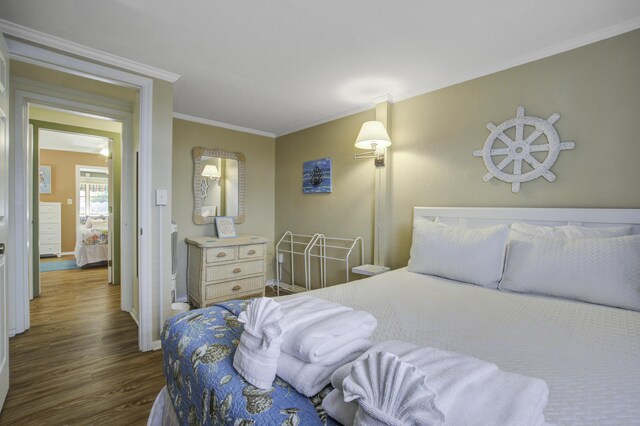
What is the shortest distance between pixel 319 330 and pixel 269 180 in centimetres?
367

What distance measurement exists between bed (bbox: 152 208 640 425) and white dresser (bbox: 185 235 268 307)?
187 cm

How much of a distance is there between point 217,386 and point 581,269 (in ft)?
6.03

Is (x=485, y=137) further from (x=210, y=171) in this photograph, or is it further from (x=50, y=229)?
(x=50, y=229)

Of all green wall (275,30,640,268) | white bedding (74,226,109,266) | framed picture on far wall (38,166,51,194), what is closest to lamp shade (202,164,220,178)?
green wall (275,30,640,268)

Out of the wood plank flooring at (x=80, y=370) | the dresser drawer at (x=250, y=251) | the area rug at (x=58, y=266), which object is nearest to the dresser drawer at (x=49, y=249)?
the area rug at (x=58, y=266)

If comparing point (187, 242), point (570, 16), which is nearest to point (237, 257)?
point (187, 242)

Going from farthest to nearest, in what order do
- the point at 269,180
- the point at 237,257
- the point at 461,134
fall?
the point at 269,180
the point at 237,257
the point at 461,134

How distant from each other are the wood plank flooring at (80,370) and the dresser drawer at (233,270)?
0.85 meters

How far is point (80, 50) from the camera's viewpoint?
2.06m

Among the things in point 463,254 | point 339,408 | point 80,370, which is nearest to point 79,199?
point 80,370

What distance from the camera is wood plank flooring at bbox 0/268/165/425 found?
5.52 ft

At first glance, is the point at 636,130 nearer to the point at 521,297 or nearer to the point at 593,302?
the point at 593,302

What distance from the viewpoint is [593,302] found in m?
1.52

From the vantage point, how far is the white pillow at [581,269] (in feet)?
4.80
